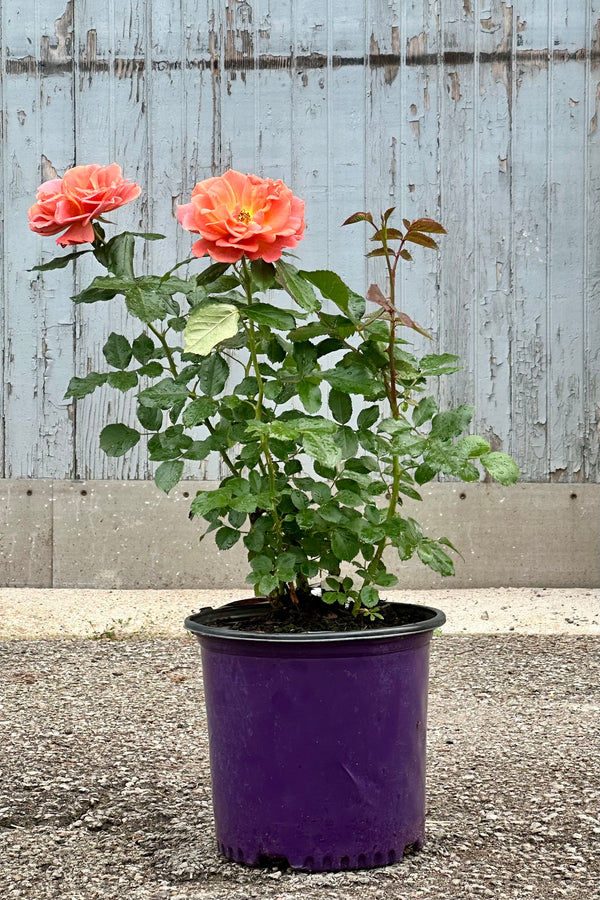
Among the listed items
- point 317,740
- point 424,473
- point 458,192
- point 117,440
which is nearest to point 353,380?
point 424,473

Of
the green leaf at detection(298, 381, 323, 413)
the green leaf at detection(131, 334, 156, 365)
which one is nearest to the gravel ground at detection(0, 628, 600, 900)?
the green leaf at detection(298, 381, 323, 413)

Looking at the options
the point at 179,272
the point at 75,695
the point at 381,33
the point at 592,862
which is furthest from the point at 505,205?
the point at 592,862

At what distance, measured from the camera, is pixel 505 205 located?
12.3ft

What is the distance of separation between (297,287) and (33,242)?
255cm

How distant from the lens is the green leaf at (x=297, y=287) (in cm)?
152

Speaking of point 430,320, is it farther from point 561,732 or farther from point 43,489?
point 561,732

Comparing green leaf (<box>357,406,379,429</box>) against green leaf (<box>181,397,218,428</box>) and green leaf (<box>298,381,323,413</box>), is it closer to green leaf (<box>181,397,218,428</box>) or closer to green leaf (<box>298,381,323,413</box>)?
green leaf (<box>298,381,323,413</box>)

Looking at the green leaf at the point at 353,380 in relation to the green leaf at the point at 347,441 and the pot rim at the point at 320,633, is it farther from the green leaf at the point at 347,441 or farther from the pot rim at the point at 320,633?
the pot rim at the point at 320,633

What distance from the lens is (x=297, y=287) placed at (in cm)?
153

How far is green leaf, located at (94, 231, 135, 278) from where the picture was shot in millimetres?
1596

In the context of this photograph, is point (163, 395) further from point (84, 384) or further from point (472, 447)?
point (472, 447)

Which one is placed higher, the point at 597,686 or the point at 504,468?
→ the point at 504,468

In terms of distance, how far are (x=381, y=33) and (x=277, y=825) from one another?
3.03m

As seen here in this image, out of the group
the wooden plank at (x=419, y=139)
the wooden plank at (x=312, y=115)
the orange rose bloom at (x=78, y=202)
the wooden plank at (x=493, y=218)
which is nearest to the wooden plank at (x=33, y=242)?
the wooden plank at (x=312, y=115)
